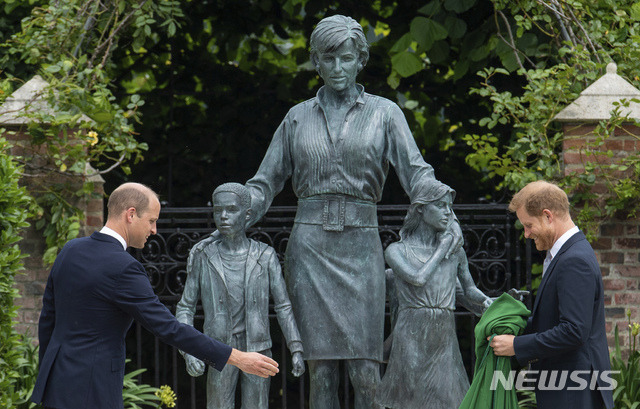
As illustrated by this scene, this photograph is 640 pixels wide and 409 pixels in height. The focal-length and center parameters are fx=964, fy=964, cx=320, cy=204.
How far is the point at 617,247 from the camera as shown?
655 cm

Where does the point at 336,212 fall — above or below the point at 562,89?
below

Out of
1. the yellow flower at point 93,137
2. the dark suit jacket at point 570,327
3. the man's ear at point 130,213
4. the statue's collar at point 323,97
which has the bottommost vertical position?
the dark suit jacket at point 570,327

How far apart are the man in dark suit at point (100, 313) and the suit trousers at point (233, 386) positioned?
0.62 m

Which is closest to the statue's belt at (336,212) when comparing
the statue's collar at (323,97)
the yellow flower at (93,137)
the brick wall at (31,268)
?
the statue's collar at (323,97)

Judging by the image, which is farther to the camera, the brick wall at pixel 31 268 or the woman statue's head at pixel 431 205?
the brick wall at pixel 31 268

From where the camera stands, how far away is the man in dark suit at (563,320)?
143 inches

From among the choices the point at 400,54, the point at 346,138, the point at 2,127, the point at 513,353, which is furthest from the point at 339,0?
the point at 513,353

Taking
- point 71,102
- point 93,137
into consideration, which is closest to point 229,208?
point 93,137

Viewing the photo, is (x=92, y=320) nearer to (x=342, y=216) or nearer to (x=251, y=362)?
(x=251, y=362)

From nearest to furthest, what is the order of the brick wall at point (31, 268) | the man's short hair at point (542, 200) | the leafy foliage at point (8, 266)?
1. the man's short hair at point (542, 200)
2. the leafy foliage at point (8, 266)
3. the brick wall at point (31, 268)

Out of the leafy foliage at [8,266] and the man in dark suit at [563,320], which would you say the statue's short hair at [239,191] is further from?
the leafy foliage at [8,266]

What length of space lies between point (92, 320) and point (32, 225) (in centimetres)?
321

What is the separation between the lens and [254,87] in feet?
28.6

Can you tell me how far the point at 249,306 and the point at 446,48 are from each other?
373cm
